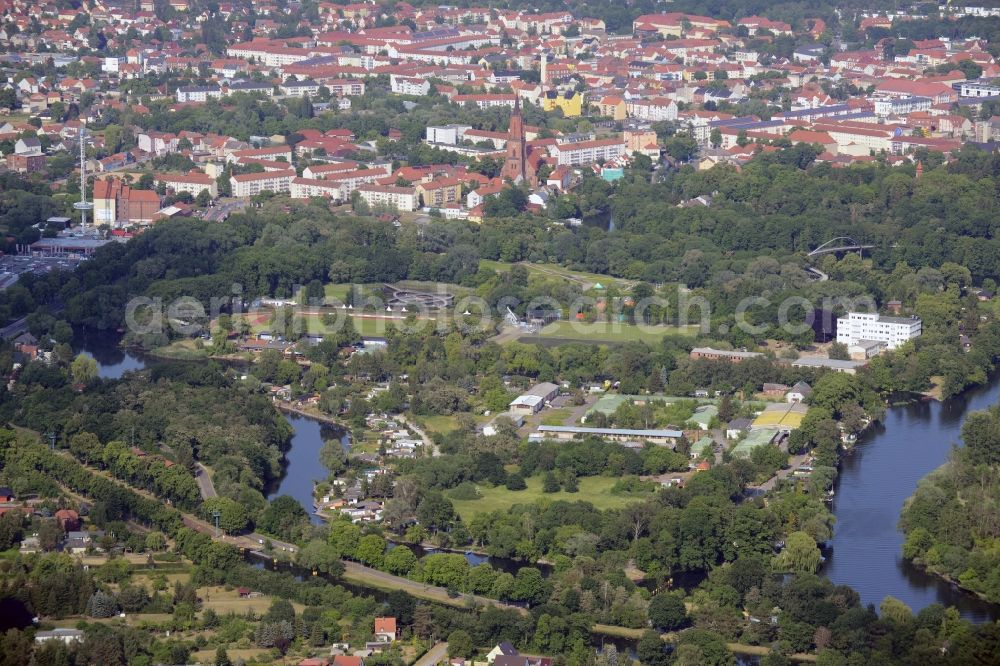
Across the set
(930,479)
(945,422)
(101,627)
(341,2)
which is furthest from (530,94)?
(101,627)

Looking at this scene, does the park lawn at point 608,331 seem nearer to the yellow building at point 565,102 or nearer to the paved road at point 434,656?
the paved road at point 434,656

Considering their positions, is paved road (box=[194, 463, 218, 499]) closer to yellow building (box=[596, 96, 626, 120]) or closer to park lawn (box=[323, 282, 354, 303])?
park lawn (box=[323, 282, 354, 303])

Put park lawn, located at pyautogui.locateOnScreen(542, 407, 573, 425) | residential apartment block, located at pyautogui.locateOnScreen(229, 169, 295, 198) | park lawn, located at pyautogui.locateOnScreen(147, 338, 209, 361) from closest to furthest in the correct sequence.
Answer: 1. park lawn, located at pyautogui.locateOnScreen(542, 407, 573, 425)
2. park lawn, located at pyautogui.locateOnScreen(147, 338, 209, 361)
3. residential apartment block, located at pyautogui.locateOnScreen(229, 169, 295, 198)

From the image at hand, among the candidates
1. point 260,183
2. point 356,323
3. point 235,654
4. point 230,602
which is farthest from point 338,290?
point 235,654

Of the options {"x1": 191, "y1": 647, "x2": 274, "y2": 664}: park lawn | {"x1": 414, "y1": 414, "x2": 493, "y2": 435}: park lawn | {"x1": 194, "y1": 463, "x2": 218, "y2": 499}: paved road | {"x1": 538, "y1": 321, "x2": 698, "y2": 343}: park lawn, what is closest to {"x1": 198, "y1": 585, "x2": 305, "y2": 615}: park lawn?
{"x1": 191, "y1": 647, "x2": 274, "y2": 664}: park lawn

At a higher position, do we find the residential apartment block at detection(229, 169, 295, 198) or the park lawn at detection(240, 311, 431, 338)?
the residential apartment block at detection(229, 169, 295, 198)

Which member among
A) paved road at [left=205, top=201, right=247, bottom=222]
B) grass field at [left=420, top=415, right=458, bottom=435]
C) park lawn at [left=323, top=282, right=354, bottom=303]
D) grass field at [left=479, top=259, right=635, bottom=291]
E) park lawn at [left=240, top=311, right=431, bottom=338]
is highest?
paved road at [left=205, top=201, right=247, bottom=222]

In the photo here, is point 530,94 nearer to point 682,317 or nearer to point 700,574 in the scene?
point 682,317
